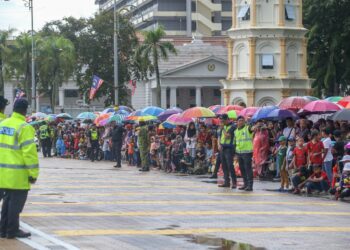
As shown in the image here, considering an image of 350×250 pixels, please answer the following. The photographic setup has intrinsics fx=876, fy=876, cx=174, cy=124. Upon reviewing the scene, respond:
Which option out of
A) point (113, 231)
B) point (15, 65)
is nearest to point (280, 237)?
point (113, 231)

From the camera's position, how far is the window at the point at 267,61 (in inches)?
2554

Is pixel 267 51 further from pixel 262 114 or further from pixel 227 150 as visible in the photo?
pixel 227 150

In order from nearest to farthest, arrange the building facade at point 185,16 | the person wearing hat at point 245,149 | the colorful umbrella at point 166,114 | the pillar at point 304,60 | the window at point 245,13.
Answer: the person wearing hat at point 245,149, the colorful umbrella at point 166,114, the window at point 245,13, the pillar at point 304,60, the building facade at point 185,16

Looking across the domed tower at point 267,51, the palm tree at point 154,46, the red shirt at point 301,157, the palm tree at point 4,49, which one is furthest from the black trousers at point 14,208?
the palm tree at point 4,49

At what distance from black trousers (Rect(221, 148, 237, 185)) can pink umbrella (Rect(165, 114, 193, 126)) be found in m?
8.75

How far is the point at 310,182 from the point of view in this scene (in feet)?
69.4

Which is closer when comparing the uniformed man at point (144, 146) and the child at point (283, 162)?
the child at point (283, 162)

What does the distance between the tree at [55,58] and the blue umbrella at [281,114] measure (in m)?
55.5

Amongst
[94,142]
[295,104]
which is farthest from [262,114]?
[94,142]

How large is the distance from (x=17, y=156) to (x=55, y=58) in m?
72.1

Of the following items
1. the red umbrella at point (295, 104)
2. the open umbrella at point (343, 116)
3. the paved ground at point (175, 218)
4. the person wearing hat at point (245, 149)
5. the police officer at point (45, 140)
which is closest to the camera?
the paved ground at point (175, 218)

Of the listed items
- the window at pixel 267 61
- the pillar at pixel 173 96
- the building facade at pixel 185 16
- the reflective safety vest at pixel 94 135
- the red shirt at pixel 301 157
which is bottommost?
the red shirt at pixel 301 157

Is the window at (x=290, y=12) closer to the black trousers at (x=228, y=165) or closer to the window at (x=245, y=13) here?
the window at (x=245, y=13)

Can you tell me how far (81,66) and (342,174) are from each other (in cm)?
6693
